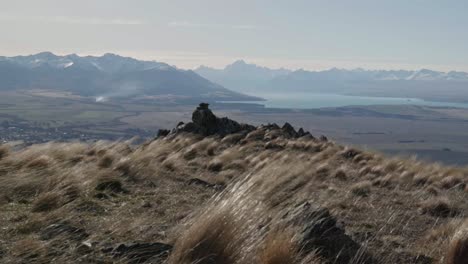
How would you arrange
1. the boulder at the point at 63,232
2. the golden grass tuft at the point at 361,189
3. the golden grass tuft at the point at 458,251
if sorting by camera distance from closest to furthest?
the boulder at the point at 63,232 → the golden grass tuft at the point at 458,251 → the golden grass tuft at the point at 361,189

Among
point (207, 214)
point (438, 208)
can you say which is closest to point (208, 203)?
point (207, 214)

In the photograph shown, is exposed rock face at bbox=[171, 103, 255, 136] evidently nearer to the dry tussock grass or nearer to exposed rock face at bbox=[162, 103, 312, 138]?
exposed rock face at bbox=[162, 103, 312, 138]

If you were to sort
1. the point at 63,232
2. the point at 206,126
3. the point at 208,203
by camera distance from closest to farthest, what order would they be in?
the point at 63,232 < the point at 208,203 < the point at 206,126

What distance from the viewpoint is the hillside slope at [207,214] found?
397 cm

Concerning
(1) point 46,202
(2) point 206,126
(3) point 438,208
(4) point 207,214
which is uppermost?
(4) point 207,214

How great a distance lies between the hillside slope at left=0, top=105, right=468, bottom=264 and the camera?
397 cm

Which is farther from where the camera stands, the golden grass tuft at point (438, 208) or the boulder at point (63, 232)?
the golden grass tuft at point (438, 208)

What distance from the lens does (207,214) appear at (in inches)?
168

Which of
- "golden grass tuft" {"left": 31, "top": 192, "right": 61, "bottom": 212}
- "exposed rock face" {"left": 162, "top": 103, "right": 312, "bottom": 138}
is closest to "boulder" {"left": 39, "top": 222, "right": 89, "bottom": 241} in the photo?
"golden grass tuft" {"left": 31, "top": 192, "right": 61, "bottom": 212}

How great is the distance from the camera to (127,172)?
8859 mm

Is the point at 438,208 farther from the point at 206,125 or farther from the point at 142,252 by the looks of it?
the point at 206,125

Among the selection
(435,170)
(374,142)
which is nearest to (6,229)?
(435,170)

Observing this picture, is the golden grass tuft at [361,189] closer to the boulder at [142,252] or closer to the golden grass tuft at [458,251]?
the golden grass tuft at [458,251]

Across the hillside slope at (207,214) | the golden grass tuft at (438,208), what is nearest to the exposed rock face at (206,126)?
the hillside slope at (207,214)
